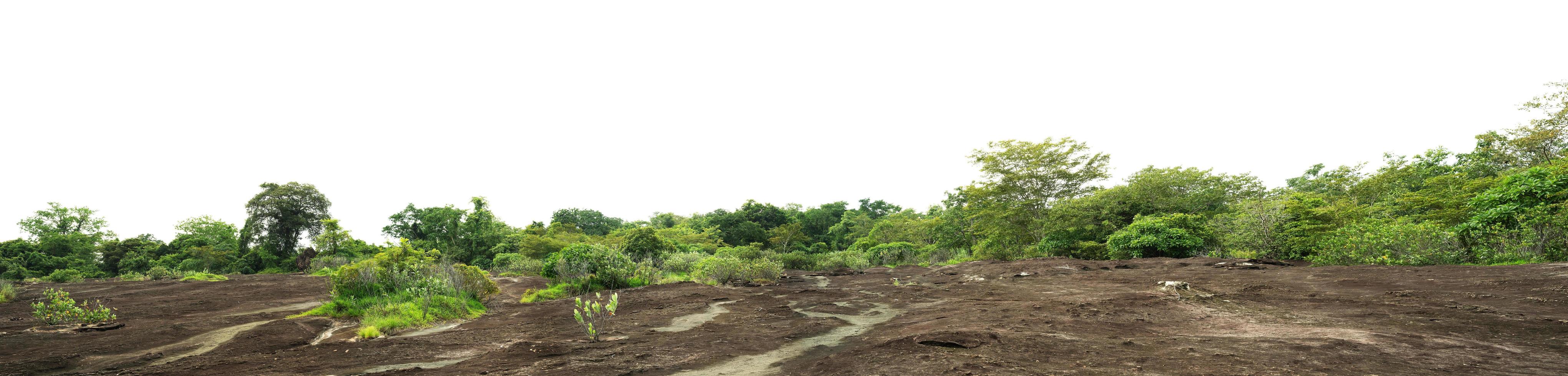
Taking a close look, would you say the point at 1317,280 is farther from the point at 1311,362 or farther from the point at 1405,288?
the point at 1311,362

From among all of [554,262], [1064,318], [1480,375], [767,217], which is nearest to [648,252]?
[554,262]

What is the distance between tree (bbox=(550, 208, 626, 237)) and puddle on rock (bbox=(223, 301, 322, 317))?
41845 millimetres

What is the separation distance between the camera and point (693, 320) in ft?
30.6

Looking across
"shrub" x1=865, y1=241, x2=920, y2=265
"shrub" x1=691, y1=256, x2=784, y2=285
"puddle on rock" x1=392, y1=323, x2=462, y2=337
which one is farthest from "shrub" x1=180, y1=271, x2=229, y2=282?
"shrub" x1=865, y1=241, x2=920, y2=265

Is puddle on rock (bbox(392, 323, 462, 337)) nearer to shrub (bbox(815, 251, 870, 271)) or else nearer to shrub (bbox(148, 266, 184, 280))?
shrub (bbox(815, 251, 870, 271))

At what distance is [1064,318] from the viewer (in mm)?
6988

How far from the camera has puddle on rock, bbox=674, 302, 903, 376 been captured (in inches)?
208

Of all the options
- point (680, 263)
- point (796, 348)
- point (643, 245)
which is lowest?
point (796, 348)

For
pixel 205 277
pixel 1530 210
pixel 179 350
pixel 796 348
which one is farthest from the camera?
pixel 205 277

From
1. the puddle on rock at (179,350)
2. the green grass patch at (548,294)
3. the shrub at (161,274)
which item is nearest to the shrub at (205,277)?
the shrub at (161,274)

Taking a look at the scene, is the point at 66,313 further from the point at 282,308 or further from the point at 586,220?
the point at 586,220

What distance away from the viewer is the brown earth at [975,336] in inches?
172

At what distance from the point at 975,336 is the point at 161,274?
3939 centimetres

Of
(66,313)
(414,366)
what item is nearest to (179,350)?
(414,366)
